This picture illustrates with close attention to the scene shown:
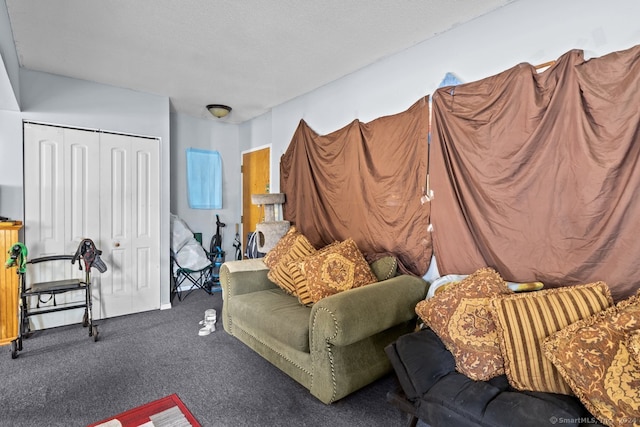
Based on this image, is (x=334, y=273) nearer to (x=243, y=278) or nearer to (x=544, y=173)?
(x=243, y=278)

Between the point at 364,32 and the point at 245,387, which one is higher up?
the point at 364,32

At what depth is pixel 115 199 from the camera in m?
3.69

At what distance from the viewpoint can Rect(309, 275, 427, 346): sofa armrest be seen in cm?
191

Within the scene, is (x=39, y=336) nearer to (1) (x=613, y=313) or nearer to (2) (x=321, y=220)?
(2) (x=321, y=220)

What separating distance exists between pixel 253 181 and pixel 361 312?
345cm

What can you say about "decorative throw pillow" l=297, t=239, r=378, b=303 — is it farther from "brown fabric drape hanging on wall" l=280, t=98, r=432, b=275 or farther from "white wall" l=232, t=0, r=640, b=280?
"white wall" l=232, t=0, r=640, b=280

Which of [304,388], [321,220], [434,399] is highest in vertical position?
[321,220]

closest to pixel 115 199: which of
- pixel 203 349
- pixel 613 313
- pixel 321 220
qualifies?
pixel 203 349

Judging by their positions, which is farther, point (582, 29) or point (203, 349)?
point (203, 349)

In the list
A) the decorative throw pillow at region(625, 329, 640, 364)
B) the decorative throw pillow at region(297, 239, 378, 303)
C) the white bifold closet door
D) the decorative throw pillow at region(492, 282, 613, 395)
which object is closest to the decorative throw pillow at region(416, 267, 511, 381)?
the decorative throw pillow at region(492, 282, 613, 395)

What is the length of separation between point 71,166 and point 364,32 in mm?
3247

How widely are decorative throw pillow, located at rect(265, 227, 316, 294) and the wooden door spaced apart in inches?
60.0

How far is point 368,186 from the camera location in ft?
9.75

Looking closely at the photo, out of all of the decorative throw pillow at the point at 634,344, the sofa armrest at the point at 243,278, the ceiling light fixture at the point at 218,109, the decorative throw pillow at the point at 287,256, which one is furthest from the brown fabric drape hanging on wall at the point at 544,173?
the ceiling light fixture at the point at 218,109
